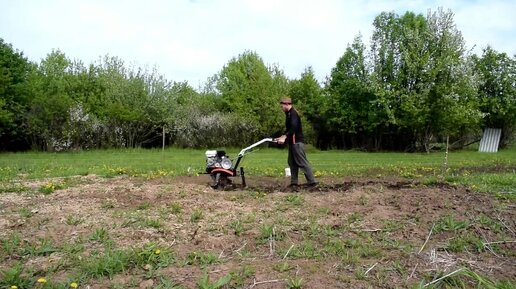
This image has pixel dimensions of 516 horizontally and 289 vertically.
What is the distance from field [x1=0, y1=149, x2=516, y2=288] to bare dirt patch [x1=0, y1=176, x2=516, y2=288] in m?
0.02

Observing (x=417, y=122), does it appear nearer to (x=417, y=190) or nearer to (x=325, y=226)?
(x=417, y=190)

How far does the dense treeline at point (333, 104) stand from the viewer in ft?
94.2

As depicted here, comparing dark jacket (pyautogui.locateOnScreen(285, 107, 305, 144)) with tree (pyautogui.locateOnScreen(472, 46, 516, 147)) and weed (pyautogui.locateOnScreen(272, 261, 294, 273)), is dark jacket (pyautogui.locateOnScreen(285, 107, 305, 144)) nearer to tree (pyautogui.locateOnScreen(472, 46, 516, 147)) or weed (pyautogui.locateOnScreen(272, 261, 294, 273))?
weed (pyautogui.locateOnScreen(272, 261, 294, 273))

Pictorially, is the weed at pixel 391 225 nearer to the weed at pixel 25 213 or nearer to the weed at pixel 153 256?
the weed at pixel 153 256

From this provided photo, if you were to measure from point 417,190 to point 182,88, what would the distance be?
1364 inches

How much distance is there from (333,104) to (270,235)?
29012 millimetres

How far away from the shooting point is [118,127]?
1222 inches

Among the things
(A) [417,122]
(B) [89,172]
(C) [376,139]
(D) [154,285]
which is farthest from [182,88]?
(D) [154,285]

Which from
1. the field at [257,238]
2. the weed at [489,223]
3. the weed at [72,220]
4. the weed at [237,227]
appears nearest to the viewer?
the field at [257,238]

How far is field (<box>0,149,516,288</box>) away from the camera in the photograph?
4.73 metres

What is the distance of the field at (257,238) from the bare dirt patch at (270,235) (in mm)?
16

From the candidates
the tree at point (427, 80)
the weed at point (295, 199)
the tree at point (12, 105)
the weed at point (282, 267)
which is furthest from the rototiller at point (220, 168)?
the tree at point (12, 105)

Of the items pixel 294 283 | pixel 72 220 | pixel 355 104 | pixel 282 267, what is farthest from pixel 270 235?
pixel 355 104

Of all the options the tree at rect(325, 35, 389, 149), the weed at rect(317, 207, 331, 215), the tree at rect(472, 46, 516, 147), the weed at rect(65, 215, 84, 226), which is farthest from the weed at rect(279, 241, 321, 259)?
the tree at rect(472, 46, 516, 147)
